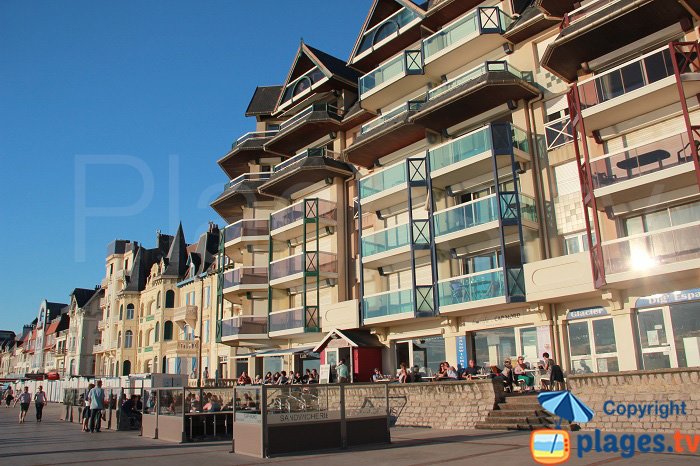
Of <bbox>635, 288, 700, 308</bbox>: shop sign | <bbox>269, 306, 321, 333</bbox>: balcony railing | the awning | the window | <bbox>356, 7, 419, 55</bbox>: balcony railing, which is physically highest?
<bbox>356, 7, 419, 55</bbox>: balcony railing

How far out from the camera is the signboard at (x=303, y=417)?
1277cm

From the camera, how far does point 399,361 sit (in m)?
27.2

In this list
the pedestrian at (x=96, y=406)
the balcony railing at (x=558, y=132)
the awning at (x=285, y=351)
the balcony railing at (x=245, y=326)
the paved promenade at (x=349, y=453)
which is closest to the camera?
the paved promenade at (x=349, y=453)

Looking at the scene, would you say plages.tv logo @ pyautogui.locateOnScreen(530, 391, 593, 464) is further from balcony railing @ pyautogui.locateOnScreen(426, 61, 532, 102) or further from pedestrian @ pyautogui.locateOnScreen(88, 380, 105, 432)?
balcony railing @ pyautogui.locateOnScreen(426, 61, 532, 102)

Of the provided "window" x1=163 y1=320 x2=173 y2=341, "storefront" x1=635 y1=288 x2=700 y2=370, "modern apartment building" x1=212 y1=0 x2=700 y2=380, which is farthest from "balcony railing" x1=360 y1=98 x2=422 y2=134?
"window" x1=163 y1=320 x2=173 y2=341

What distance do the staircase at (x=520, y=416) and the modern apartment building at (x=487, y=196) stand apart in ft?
14.7

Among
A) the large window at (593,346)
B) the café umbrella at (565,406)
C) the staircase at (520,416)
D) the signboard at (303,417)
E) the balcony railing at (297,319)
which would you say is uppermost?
the balcony railing at (297,319)

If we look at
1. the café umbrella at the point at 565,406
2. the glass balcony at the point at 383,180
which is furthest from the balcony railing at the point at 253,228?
the café umbrella at the point at 565,406

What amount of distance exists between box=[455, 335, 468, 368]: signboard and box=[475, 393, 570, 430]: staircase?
6284 millimetres

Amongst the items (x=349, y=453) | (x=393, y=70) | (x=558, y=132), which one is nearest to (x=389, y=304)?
(x=558, y=132)

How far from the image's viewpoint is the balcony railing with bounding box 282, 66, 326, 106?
34.5 m

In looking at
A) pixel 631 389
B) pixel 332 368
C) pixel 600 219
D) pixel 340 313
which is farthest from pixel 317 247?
pixel 631 389

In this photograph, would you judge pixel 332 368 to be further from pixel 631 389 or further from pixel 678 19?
pixel 678 19

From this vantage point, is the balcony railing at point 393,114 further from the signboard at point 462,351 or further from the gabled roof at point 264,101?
the gabled roof at point 264,101
